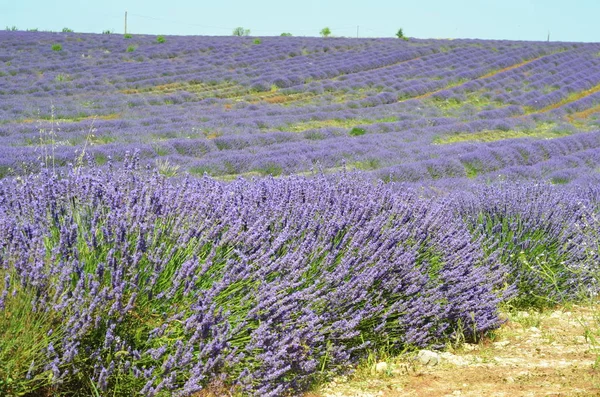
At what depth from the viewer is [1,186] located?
349 centimetres

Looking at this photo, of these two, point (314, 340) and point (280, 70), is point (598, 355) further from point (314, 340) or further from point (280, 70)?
point (280, 70)

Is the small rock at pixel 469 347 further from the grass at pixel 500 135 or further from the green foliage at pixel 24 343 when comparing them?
the grass at pixel 500 135

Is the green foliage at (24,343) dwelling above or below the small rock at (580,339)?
above

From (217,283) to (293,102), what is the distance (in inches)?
660

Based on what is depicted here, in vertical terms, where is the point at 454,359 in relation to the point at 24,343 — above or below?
below

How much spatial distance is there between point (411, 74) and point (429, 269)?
2198 cm

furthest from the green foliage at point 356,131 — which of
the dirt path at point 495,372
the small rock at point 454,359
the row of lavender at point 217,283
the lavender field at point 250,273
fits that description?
the small rock at point 454,359

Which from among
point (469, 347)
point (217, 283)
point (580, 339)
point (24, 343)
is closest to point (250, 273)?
point (217, 283)

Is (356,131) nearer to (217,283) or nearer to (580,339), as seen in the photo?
(580,339)

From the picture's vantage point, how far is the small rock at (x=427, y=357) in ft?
10.6

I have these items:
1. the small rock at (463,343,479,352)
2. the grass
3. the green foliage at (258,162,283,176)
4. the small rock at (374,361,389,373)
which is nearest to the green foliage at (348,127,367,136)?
the grass

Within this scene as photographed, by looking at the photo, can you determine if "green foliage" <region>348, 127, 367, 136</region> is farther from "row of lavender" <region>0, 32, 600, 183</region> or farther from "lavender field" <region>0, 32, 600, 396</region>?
"lavender field" <region>0, 32, 600, 396</region>

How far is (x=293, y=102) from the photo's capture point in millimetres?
18969

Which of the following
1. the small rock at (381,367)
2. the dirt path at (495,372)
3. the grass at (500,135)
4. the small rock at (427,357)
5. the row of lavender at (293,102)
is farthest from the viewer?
the grass at (500,135)
